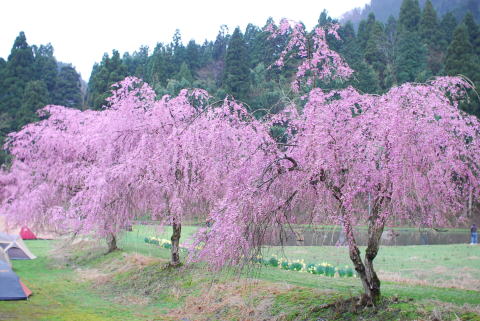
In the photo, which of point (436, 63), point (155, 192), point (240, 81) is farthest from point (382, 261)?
point (436, 63)

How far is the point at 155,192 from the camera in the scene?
43.4 feet

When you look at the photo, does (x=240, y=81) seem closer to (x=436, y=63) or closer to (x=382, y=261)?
(x=436, y=63)

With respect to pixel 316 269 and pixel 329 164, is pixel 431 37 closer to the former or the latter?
pixel 316 269

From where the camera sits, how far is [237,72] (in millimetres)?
46719

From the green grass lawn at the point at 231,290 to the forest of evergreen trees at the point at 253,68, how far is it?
64.8 ft

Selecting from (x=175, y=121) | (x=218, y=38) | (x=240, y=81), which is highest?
(x=218, y=38)

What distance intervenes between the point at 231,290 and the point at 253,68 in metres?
51.5

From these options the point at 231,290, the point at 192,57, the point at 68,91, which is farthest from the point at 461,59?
the point at 68,91

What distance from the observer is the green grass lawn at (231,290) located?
8.99 m

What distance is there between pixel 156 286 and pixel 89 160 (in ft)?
23.5

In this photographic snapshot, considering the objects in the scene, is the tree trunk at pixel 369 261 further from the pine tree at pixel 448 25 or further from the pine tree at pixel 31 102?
the pine tree at pixel 448 25

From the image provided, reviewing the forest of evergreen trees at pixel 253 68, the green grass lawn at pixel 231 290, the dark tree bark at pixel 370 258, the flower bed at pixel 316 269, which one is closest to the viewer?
the dark tree bark at pixel 370 258

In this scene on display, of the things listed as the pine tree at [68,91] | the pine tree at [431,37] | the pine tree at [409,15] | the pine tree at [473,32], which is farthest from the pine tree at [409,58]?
the pine tree at [68,91]

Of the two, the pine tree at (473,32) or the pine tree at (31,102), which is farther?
the pine tree at (473,32)
